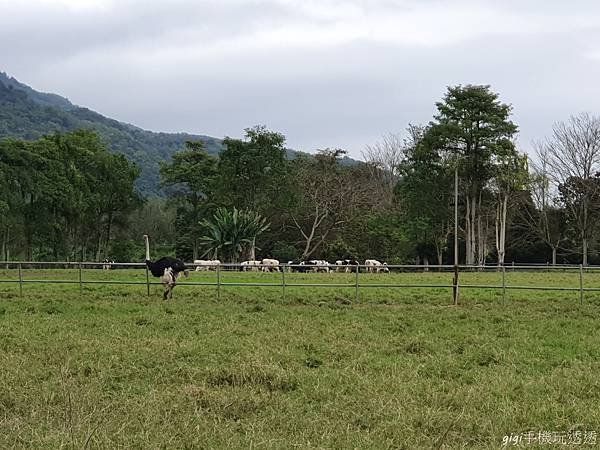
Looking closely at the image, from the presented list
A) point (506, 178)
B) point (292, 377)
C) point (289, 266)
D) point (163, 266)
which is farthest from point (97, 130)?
point (292, 377)

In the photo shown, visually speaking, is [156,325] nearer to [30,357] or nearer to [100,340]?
[100,340]

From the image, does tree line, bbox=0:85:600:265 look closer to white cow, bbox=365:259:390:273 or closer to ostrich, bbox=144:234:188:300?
white cow, bbox=365:259:390:273

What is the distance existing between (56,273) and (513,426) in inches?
869

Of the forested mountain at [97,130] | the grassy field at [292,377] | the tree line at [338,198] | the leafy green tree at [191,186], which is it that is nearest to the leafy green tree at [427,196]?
the tree line at [338,198]

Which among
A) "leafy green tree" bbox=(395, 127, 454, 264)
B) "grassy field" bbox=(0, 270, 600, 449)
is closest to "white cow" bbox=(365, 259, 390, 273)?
"leafy green tree" bbox=(395, 127, 454, 264)

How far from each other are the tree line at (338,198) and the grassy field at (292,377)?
2777 centimetres

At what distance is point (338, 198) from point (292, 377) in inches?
1467

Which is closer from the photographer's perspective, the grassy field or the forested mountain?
the grassy field

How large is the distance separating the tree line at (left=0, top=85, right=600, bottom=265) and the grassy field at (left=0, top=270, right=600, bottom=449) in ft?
91.1

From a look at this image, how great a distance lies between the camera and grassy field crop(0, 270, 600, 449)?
5.43m

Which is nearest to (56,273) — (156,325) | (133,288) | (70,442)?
(133,288)

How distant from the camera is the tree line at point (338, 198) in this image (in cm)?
4166

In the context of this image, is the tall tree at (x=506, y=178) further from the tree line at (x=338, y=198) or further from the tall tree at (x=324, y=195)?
the tall tree at (x=324, y=195)

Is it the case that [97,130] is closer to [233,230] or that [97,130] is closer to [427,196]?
[233,230]
